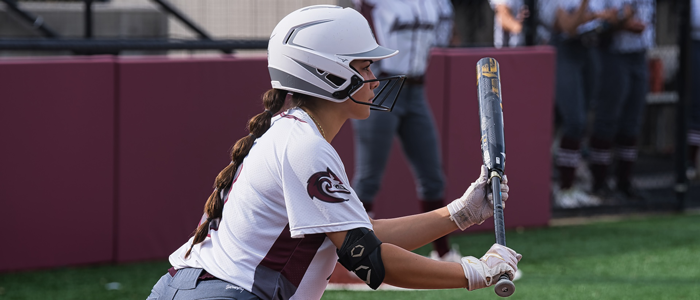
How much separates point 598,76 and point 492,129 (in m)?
4.74

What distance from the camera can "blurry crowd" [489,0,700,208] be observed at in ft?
22.8

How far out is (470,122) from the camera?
245 inches

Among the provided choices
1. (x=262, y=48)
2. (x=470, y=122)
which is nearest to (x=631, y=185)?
(x=470, y=122)

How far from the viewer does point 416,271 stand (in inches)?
94.8

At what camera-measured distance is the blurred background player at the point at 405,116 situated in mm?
4852

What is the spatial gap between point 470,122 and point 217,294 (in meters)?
4.04

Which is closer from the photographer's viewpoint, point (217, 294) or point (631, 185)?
point (217, 294)

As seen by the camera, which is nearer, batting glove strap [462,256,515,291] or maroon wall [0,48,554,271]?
batting glove strap [462,256,515,291]

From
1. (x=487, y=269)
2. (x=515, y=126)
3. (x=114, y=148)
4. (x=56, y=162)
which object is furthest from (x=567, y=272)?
(x=56, y=162)

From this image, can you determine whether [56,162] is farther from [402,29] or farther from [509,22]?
[509,22]

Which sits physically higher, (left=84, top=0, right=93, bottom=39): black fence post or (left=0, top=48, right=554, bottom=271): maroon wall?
(left=84, top=0, right=93, bottom=39): black fence post

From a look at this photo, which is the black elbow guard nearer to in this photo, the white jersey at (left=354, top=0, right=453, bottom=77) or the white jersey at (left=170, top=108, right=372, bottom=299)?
the white jersey at (left=170, top=108, right=372, bottom=299)

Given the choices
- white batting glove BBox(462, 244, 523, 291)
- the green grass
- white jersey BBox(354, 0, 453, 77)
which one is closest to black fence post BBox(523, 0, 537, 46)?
Answer: the green grass

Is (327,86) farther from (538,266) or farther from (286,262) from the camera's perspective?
(538,266)
